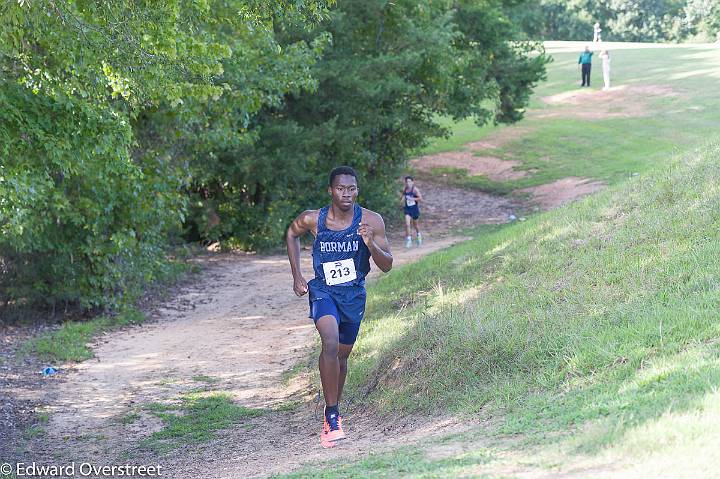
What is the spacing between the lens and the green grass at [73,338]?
12.5 m

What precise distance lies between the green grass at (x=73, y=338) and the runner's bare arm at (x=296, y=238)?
5561 millimetres

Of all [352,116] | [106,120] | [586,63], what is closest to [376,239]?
[106,120]

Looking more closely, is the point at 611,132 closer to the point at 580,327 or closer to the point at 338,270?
the point at 580,327

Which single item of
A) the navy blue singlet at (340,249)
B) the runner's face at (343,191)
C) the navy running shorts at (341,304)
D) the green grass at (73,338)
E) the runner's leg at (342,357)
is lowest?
the green grass at (73,338)

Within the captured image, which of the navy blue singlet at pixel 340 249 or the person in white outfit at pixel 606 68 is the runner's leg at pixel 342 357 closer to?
the navy blue singlet at pixel 340 249

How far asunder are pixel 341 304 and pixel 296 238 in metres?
0.81

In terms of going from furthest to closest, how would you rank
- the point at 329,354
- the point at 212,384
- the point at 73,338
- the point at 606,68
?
the point at 606,68 < the point at 73,338 < the point at 212,384 < the point at 329,354

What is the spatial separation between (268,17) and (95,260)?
22.1 ft

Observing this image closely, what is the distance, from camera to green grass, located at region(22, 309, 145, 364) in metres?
12.5

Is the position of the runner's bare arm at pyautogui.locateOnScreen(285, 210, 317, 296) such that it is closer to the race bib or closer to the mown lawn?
the race bib

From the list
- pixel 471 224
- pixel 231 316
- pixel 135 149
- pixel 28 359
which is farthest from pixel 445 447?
pixel 471 224

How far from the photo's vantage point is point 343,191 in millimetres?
7422

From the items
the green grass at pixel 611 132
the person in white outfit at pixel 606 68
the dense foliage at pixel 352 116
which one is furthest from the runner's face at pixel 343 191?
the person in white outfit at pixel 606 68

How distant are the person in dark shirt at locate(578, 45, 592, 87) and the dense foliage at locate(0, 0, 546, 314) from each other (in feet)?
26.3
